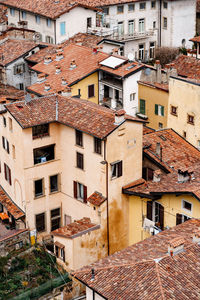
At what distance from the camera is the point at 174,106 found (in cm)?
5188

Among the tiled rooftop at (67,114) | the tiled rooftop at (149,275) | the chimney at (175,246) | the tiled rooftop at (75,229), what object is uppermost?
the tiled rooftop at (67,114)

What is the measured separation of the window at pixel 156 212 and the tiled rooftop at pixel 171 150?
354 centimetres

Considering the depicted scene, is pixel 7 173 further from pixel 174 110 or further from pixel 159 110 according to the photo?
pixel 159 110

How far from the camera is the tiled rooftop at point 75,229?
1687 inches

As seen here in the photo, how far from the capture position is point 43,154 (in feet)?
153

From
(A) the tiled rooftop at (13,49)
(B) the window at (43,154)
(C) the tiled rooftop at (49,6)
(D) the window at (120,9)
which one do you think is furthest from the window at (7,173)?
(D) the window at (120,9)

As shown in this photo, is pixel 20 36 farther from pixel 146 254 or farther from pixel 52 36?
pixel 146 254

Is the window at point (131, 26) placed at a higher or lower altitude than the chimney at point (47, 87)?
higher

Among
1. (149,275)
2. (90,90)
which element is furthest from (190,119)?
(149,275)

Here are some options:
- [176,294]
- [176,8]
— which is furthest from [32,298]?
[176,8]

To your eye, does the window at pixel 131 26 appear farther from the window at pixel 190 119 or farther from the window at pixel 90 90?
the window at pixel 190 119

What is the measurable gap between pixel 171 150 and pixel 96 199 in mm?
7958

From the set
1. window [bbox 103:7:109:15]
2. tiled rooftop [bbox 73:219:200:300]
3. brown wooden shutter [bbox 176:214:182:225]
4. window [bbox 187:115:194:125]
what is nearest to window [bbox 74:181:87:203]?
brown wooden shutter [bbox 176:214:182:225]

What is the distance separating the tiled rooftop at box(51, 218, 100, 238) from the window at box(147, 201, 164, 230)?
389 cm
